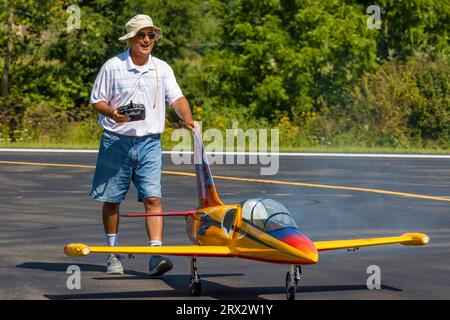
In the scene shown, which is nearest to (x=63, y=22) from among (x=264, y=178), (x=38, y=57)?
(x=38, y=57)

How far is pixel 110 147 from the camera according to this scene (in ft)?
36.3

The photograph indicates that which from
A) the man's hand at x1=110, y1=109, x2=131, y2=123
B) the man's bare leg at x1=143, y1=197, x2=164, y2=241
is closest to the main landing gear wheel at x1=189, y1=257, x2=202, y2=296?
the man's bare leg at x1=143, y1=197, x2=164, y2=241

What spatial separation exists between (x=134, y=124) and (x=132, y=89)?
0.33 metres

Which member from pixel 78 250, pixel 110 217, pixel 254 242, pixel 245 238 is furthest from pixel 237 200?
pixel 78 250

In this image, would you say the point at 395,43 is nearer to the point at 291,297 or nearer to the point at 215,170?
the point at 215,170

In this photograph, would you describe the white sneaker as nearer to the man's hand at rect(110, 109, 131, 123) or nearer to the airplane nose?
the man's hand at rect(110, 109, 131, 123)

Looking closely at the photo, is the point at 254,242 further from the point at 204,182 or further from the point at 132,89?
the point at 132,89

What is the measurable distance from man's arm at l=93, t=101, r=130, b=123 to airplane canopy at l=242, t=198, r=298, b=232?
61.7 inches

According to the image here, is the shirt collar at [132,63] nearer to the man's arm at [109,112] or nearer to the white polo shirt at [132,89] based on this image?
the white polo shirt at [132,89]

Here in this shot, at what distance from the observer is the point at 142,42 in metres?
10.9

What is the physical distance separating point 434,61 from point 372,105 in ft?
8.76

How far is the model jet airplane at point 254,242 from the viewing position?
9.15 meters

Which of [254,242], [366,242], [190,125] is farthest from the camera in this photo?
[190,125]
